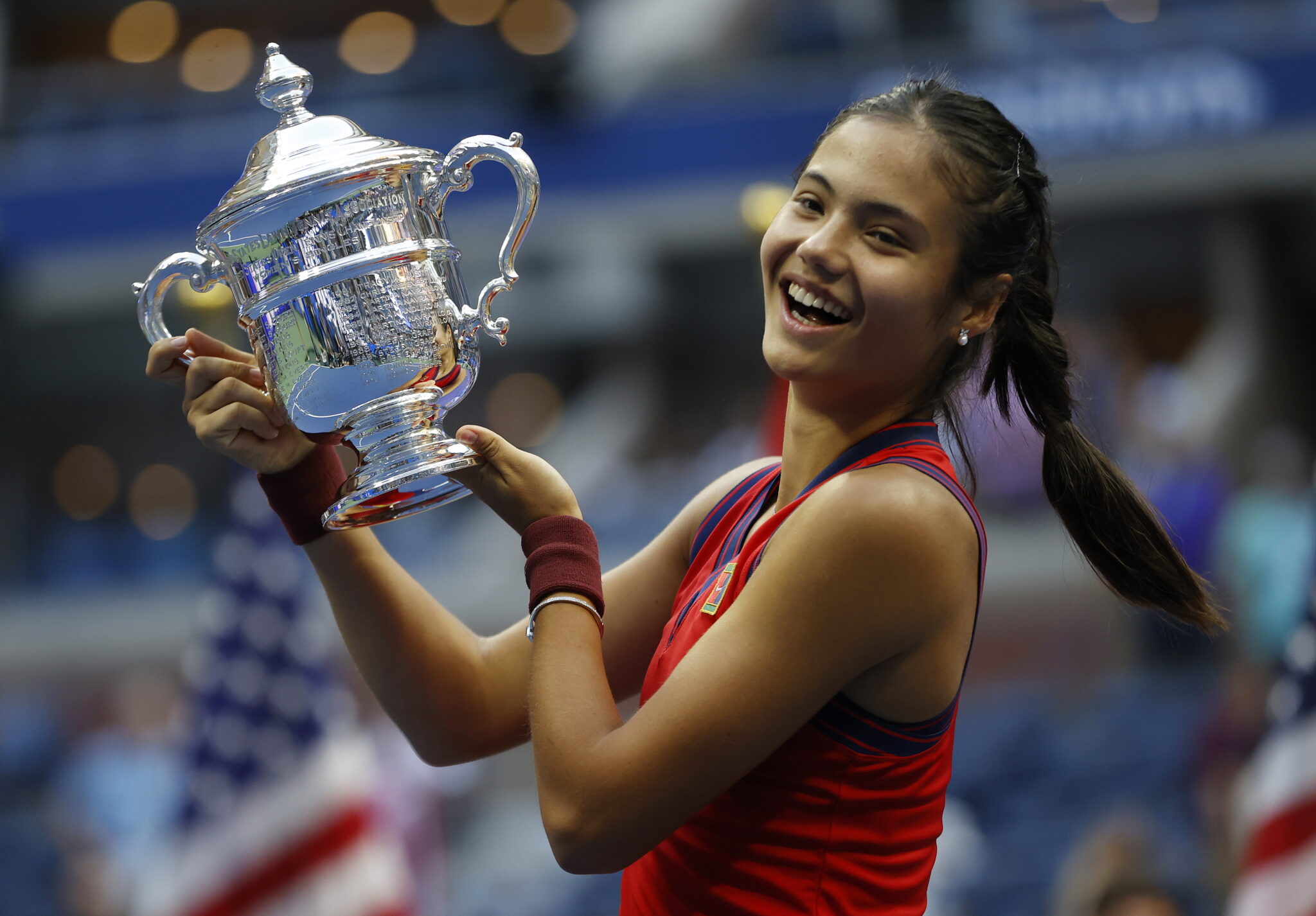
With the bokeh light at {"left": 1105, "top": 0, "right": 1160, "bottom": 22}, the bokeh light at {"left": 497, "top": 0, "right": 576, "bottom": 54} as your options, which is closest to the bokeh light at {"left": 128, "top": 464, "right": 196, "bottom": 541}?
the bokeh light at {"left": 497, "top": 0, "right": 576, "bottom": 54}

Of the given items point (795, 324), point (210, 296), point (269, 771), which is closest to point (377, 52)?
point (269, 771)

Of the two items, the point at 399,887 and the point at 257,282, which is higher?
the point at 257,282

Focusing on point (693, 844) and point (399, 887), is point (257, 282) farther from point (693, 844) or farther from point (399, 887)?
point (399, 887)

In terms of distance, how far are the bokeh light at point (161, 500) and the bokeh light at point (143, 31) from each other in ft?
13.2

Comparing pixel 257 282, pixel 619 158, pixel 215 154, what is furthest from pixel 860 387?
pixel 215 154

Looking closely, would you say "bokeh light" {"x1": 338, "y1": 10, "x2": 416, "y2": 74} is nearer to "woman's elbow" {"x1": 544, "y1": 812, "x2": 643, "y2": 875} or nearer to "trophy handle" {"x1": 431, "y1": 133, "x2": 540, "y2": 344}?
"trophy handle" {"x1": 431, "y1": 133, "x2": 540, "y2": 344}

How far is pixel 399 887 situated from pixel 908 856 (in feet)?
7.82

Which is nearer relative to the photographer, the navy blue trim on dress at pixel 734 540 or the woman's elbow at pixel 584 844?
the woman's elbow at pixel 584 844

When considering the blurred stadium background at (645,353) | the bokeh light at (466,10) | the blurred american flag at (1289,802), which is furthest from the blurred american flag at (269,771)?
the bokeh light at (466,10)

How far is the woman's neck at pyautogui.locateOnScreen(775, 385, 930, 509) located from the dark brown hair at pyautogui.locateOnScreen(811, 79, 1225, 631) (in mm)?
59

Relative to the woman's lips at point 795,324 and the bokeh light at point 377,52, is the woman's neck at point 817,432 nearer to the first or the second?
the woman's lips at point 795,324

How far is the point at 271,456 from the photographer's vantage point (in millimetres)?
1470

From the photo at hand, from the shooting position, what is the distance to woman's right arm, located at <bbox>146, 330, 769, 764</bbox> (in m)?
1.47

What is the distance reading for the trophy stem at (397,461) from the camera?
1.37 meters
